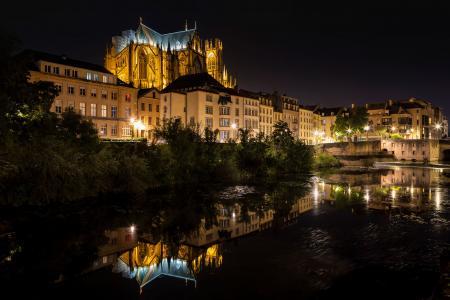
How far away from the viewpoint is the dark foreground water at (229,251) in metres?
13.0

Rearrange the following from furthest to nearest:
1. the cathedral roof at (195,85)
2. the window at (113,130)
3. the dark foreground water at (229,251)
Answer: the cathedral roof at (195,85) → the window at (113,130) → the dark foreground water at (229,251)

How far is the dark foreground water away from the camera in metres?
13.0

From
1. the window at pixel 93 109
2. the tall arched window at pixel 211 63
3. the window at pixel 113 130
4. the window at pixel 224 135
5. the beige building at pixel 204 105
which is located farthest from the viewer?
the tall arched window at pixel 211 63

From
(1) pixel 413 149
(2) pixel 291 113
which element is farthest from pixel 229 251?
(2) pixel 291 113

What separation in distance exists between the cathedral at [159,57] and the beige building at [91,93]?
68.6 feet

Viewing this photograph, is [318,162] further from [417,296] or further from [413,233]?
[417,296]

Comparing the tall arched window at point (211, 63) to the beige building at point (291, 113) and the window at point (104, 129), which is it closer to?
the beige building at point (291, 113)

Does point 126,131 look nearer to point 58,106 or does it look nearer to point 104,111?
point 104,111

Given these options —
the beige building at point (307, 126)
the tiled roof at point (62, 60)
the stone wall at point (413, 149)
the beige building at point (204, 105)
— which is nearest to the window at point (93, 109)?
the tiled roof at point (62, 60)

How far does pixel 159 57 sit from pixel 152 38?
50.0 feet

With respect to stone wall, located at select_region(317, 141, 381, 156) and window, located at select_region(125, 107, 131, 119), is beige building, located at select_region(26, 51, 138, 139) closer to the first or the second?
window, located at select_region(125, 107, 131, 119)

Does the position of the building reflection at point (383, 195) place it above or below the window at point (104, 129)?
below

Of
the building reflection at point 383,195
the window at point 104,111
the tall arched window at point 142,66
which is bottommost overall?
the building reflection at point 383,195

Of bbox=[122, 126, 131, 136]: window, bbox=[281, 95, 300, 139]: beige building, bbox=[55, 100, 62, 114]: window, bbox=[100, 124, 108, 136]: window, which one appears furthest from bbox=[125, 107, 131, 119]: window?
bbox=[281, 95, 300, 139]: beige building
